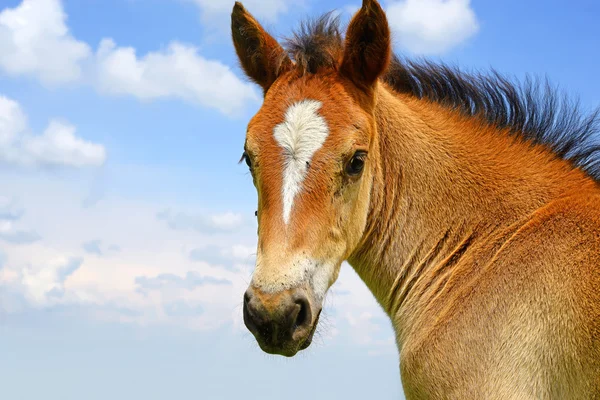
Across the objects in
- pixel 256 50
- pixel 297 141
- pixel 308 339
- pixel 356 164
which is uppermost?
pixel 256 50

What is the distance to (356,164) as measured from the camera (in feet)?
18.0

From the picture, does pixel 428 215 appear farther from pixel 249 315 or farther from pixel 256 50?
pixel 256 50

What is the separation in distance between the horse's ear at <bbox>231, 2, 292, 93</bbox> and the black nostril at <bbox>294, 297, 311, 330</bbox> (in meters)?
2.38

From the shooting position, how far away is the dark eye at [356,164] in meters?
5.44

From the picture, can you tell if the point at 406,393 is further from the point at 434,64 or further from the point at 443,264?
the point at 434,64

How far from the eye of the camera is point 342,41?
6.20 meters

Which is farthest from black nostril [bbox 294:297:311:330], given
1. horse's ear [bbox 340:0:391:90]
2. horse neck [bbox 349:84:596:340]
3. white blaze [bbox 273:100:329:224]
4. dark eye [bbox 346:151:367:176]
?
horse's ear [bbox 340:0:391:90]

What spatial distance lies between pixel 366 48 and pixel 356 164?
120cm

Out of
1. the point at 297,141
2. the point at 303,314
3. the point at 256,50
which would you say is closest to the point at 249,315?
the point at 303,314

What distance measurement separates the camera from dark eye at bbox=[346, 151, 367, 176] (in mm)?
5440

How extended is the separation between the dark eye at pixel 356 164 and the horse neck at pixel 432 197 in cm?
43

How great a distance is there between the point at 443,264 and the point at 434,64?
2.49 metres

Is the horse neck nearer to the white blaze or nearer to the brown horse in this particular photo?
the brown horse

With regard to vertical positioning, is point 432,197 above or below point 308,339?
above
